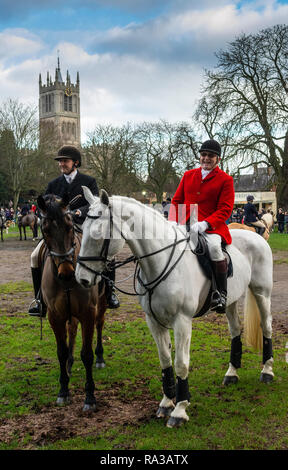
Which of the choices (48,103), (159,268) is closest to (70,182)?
(159,268)

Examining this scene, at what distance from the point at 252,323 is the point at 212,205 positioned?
1967 millimetres

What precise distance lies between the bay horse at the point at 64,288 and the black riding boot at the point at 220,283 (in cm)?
148

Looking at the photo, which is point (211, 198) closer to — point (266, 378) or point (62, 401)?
point (266, 378)

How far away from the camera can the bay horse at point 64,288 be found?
14.9ft

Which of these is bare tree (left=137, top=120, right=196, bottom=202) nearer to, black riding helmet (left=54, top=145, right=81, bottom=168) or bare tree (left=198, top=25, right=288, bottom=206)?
bare tree (left=198, top=25, right=288, bottom=206)

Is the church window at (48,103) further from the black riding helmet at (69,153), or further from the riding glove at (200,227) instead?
the riding glove at (200,227)

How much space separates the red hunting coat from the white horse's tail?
3.99ft

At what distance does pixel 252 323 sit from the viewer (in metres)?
5.94

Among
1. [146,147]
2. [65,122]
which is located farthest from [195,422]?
[65,122]

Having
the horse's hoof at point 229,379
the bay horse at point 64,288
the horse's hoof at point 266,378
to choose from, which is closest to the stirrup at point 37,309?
the bay horse at point 64,288

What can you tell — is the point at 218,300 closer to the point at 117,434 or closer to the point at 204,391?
the point at 204,391
